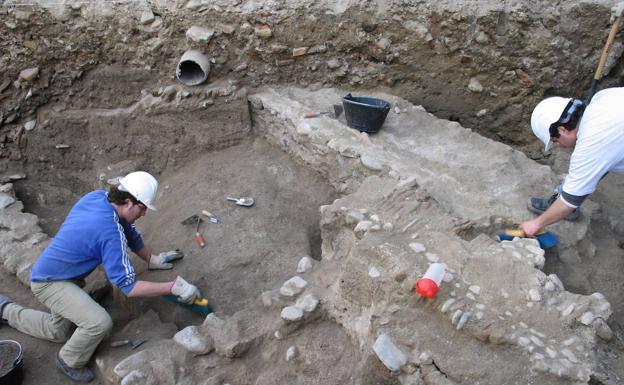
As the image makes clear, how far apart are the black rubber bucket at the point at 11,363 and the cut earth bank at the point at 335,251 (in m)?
0.49

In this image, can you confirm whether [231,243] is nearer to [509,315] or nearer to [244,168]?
[244,168]

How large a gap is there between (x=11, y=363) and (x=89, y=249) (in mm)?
915

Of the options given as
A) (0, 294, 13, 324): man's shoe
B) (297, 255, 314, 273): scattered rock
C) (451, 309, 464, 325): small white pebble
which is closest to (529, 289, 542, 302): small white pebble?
(451, 309, 464, 325): small white pebble

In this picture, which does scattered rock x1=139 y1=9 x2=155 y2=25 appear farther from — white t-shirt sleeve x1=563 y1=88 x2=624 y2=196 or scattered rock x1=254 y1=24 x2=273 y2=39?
white t-shirt sleeve x1=563 y1=88 x2=624 y2=196

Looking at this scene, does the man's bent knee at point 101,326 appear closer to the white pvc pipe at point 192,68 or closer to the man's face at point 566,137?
the white pvc pipe at point 192,68

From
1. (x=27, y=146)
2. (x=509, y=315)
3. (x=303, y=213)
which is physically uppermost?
(x=509, y=315)

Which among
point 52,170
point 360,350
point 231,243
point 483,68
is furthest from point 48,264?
point 483,68

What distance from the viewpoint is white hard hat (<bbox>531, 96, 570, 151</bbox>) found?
314cm

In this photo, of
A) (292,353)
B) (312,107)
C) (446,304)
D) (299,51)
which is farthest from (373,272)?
(299,51)

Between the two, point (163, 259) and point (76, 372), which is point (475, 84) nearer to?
point (163, 259)

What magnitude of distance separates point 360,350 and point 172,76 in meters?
4.00

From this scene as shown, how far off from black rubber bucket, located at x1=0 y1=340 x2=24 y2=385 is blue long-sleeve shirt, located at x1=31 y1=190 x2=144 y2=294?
1.61 feet

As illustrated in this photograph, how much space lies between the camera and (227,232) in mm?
4355

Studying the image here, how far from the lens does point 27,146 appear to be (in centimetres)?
546
